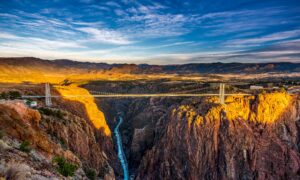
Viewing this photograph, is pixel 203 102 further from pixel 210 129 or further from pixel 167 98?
pixel 167 98

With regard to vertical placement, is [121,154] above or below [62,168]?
below

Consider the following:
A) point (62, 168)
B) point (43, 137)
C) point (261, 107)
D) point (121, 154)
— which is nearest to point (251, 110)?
point (261, 107)

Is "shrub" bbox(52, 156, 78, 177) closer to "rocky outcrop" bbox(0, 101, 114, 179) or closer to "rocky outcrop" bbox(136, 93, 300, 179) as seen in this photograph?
"rocky outcrop" bbox(0, 101, 114, 179)

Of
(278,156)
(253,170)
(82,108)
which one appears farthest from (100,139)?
(278,156)

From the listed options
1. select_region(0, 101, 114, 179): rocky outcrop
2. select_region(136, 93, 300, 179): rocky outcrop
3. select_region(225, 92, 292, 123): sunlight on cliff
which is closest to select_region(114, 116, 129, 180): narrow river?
select_region(136, 93, 300, 179): rocky outcrop

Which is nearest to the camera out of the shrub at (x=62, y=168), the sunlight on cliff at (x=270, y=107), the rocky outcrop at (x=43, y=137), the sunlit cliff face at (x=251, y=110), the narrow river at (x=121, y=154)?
the rocky outcrop at (x=43, y=137)

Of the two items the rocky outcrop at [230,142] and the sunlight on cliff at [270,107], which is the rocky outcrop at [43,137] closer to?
the rocky outcrop at [230,142]

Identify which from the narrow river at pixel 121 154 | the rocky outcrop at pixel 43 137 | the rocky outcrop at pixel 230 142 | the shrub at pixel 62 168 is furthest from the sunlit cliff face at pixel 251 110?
the shrub at pixel 62 168

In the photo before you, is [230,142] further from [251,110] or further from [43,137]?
[43,137]
